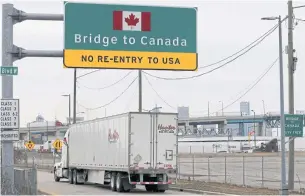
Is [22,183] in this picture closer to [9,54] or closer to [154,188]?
[9,54]

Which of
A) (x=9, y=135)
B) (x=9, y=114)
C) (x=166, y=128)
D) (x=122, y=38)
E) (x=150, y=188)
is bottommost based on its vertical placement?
(x=150, y=188)

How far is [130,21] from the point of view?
1670 centimetres

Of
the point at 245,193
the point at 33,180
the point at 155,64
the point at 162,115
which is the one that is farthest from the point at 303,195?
the point at 33,180

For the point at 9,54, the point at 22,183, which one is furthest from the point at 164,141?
the point at 9,54

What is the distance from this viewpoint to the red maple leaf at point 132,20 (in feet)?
54.7

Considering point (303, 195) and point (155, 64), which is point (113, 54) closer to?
point (155, 64)

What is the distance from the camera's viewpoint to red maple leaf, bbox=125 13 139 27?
1669 centimetres

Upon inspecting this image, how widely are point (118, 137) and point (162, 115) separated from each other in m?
2.32

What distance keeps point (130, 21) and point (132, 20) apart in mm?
66

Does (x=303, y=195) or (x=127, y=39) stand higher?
(x=127, y=39)

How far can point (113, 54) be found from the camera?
1652cm

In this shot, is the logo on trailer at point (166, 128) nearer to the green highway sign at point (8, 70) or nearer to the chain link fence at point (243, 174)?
the chain link fence at point (243, 174)

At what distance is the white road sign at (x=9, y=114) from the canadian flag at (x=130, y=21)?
387cm

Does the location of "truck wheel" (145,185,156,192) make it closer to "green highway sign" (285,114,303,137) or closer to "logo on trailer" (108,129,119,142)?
"logo on trailer" (108,129,119,142)
